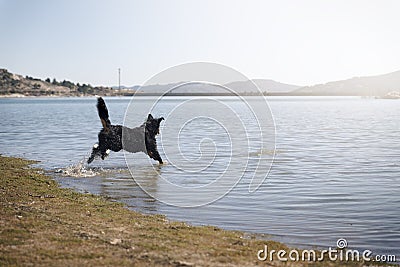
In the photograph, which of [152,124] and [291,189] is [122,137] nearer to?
[152,124]

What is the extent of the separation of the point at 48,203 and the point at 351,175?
11.4 m

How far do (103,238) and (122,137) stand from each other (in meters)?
10.6

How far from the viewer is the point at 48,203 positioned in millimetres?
12125

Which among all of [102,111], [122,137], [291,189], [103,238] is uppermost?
[102,111]

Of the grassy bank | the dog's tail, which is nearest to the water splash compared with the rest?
the dog's tail

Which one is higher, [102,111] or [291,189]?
[102,111]

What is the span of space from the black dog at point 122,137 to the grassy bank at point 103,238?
611cm

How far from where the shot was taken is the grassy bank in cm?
769

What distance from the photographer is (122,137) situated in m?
19.2

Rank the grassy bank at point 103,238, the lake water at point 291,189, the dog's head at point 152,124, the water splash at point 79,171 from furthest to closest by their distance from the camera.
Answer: the dog's head at point 152,124
the water splash at point 79,171
the lake water at point 291,189
the grassy bank at point 103,238

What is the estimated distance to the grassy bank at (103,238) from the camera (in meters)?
7.69

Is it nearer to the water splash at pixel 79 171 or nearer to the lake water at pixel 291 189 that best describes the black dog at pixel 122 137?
the water splash at pixel 79 171

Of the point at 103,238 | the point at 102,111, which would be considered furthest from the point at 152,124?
the point at 103,238

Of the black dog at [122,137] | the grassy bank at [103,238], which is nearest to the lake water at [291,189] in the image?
the black dog at [122,137]
